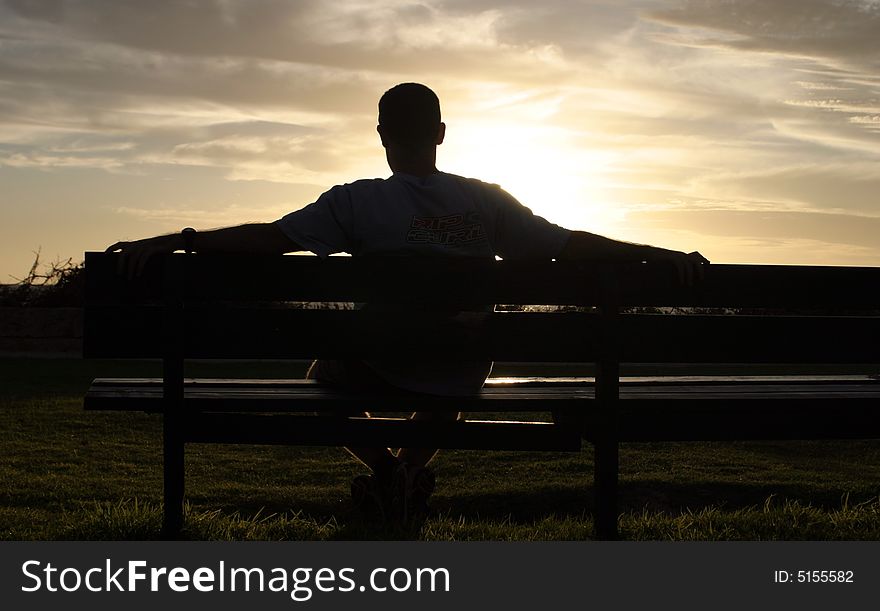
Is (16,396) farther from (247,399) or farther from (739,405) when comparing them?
(739,405)

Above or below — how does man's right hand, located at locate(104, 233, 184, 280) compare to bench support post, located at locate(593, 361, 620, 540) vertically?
above

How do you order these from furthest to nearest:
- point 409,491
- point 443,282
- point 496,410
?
point 409,491, point 496,410, point 443,282

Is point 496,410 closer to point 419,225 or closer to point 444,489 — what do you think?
point 419,225

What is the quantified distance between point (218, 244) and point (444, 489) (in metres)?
3.16

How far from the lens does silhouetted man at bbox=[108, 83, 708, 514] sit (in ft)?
12.1

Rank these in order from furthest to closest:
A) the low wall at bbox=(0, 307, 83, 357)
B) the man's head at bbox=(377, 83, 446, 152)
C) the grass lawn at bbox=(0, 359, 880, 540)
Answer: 1. the low wall at bbox=(0, 307, 83, 357)
2. the grass lawn at bbox=(0, 359, 880, 540)
3. the man's head at bbox=(377, 83, 446, 152)

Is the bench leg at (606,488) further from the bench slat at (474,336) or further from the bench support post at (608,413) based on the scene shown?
the bench slat at (474,336)

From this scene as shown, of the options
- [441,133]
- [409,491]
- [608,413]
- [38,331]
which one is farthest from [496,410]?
[38,331]

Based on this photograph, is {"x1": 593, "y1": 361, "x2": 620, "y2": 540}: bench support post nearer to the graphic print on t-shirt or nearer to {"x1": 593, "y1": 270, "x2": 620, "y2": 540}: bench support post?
{"x1": 593, "y1": 270, "x2": 620, "y2": 540}: bench support post

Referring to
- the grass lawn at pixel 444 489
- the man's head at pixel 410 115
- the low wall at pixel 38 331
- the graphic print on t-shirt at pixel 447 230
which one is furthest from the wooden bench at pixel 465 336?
the low wall at pixel 38 331

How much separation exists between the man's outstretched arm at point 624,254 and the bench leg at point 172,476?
157 cm

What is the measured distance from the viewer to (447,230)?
12.6 ft

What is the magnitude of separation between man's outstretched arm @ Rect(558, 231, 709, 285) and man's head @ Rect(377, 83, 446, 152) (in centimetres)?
68

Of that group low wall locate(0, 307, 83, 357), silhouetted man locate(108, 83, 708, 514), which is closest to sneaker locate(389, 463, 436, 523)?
silhouetted man locate(108, 83, 708, 514)
